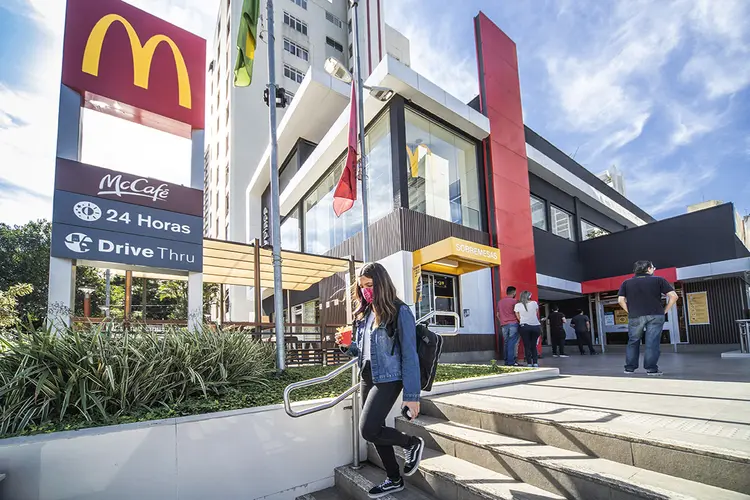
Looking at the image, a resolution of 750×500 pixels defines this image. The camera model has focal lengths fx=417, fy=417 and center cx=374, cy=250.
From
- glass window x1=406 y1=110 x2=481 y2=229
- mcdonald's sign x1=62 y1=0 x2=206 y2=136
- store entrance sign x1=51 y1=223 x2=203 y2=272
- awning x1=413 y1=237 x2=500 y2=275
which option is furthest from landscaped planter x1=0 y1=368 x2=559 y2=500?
glass window x1=406 y1=110 x2=481 y2=229

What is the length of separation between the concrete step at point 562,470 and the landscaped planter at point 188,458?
1020 millimetres

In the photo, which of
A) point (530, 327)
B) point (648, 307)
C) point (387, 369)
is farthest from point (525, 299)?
point (387, 369)

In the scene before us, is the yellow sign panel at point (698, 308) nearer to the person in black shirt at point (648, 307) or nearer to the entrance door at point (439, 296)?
the entrance door at point (439, 296)

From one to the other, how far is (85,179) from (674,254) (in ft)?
56.9

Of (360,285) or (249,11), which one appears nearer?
(360,285)

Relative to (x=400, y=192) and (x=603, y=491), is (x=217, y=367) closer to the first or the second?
(x=603, y=491)

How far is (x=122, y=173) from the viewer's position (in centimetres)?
539

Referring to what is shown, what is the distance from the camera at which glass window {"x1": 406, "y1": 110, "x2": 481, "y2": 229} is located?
39.0 feet

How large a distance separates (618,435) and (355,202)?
11.1 metres

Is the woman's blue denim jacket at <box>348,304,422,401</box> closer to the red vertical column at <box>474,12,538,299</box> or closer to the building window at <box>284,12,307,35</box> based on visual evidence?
the red vertical column at <box>474,12,538,299</box>

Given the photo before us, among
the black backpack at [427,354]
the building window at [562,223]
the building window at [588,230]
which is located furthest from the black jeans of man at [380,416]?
the building window at [588,230]

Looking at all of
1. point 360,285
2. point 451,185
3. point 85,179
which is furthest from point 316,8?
point 360,285

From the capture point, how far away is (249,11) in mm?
6191

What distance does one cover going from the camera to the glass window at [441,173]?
11.9 meters
